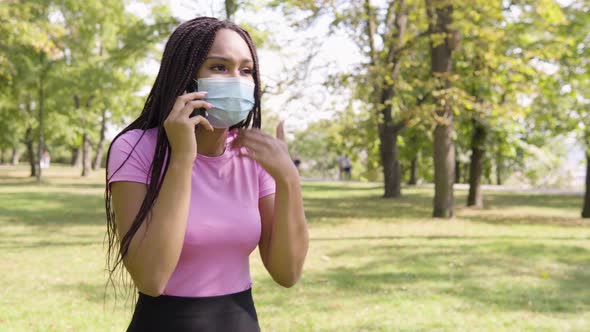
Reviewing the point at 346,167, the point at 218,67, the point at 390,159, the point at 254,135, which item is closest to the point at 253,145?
the point at 254,135

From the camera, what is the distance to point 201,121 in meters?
1.99

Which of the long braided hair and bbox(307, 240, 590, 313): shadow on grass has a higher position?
the long braided hair

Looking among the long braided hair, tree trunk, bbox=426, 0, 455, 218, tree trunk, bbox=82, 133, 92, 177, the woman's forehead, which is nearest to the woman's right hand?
the long braided hair

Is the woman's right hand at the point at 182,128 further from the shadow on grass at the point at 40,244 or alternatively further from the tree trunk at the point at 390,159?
the tree trunk at the point at 390,159

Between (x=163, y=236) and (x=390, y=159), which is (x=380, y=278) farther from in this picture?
(x=390, y=159)

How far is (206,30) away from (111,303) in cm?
578

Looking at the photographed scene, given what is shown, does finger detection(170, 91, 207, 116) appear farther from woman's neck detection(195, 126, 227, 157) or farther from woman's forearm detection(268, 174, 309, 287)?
woman's forearm detection(268, 174, 309, 287)

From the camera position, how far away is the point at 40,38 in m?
15.2

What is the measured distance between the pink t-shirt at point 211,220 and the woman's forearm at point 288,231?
7cm

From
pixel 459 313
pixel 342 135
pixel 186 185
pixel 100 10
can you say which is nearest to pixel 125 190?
pixel 186 185

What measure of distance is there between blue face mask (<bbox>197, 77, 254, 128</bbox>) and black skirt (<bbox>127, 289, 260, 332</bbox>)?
57 cm

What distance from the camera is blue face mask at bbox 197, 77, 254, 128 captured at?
2.05 m

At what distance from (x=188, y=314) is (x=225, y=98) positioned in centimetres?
68

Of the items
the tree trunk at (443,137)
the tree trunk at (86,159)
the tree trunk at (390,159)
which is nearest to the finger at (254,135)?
the tree trunk at (443,137)
